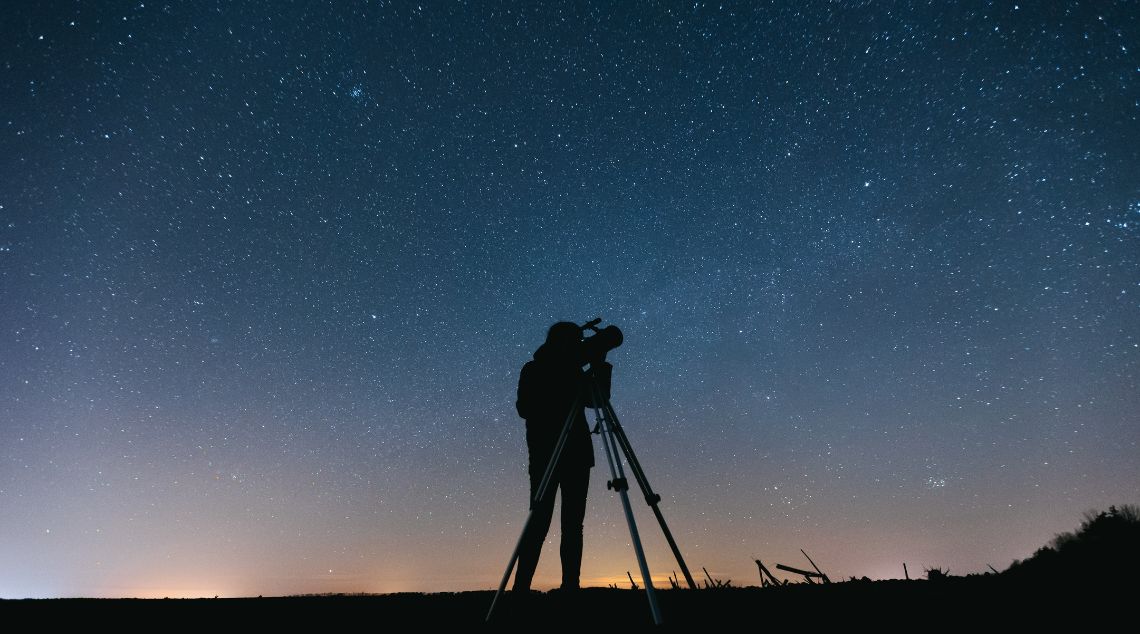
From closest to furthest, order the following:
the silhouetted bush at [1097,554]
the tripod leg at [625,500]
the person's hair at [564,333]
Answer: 1. the tripod leg at [625,500]
2. the silhouetted bush at [1097,554]
3. the person's hair at [564,333]

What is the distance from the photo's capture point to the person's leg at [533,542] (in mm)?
3207

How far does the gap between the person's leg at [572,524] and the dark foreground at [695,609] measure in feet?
0.49

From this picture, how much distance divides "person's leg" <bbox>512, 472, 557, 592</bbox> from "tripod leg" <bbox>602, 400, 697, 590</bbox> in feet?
2.22

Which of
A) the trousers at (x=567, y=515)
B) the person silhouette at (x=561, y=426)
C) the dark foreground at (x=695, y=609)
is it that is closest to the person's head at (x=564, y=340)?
the person silhouette at (x=561, y=426)

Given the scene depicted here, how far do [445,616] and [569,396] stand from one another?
67.0 inches

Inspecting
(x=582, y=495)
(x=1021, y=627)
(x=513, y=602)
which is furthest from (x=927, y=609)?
(x=513, y=602)

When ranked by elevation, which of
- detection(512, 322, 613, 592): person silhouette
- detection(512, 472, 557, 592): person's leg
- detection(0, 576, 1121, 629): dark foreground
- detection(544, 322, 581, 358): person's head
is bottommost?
detection(0, 576, 1121, 629): dark foreground

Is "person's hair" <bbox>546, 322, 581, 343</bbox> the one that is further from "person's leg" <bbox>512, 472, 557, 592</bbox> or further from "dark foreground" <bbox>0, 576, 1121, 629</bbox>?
"dark foreground" <bbox>0, 576, 1121, 629</bbox>

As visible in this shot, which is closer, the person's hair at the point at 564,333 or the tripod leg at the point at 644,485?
the tripod leg at the point at 644,485

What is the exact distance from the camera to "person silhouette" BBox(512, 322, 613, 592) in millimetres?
3398

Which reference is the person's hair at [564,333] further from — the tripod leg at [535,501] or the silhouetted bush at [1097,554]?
the silhouetted bush at [1097,554]

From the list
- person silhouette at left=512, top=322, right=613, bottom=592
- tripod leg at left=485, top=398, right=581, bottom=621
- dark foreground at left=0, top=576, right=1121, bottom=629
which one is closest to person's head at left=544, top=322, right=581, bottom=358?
person silhouette at left=512, top=322, right=613, bottom=592

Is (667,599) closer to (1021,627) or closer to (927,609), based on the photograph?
(927,609)

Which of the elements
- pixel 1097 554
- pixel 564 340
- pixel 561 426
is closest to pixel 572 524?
pixel 561 426
